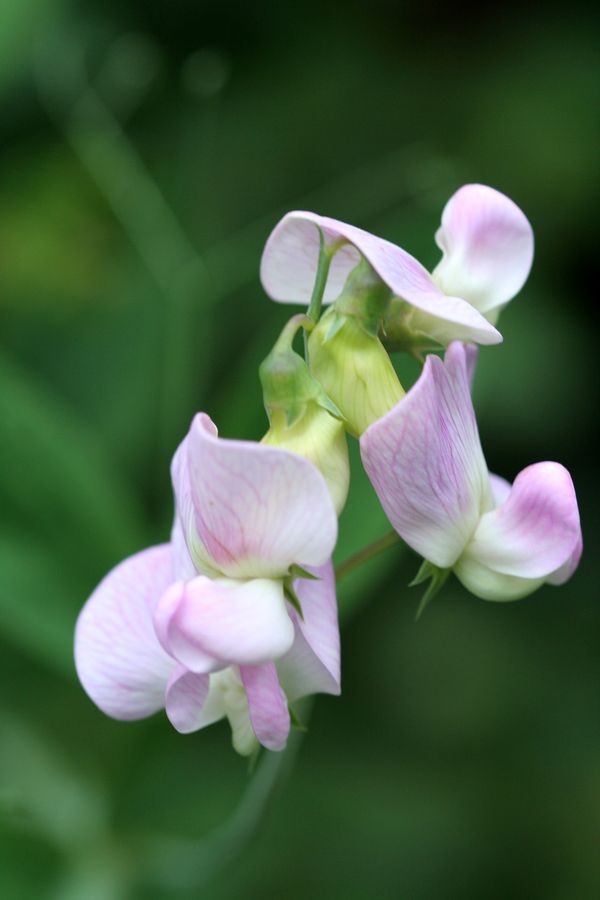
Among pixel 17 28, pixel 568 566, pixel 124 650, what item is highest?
pixel 17 28

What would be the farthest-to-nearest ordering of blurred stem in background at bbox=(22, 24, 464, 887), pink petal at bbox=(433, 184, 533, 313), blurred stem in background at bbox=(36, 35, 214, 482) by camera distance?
blurred stem in background at bbox=(36, 35, 214, 482) < blurred stem in background at bbox=(22, 24, 464, 887) < pink petal at bbox=(433, 184, 533, 313)

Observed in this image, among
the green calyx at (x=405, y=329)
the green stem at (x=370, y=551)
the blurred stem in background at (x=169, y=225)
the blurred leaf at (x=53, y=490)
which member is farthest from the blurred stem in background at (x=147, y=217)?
the green calyx at (x=405, y=329)

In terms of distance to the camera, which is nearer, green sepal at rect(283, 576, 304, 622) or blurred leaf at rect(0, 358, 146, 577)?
green sepal at rect(283, 576, 304, 622)

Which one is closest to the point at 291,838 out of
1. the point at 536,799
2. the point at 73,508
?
the point at 536,799

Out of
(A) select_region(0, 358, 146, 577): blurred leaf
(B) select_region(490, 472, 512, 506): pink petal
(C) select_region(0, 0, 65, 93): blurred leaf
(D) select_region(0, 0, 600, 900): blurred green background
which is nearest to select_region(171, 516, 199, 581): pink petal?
(B) select_region(490, 472, 512, 506): pink petal

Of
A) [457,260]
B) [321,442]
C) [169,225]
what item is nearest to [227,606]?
[321,442]

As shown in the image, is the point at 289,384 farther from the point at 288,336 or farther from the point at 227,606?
the point at 227,606

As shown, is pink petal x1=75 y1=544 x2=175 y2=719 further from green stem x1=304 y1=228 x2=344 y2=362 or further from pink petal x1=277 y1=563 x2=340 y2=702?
green stem x1=304 y1=228 x2=344 y2=362
